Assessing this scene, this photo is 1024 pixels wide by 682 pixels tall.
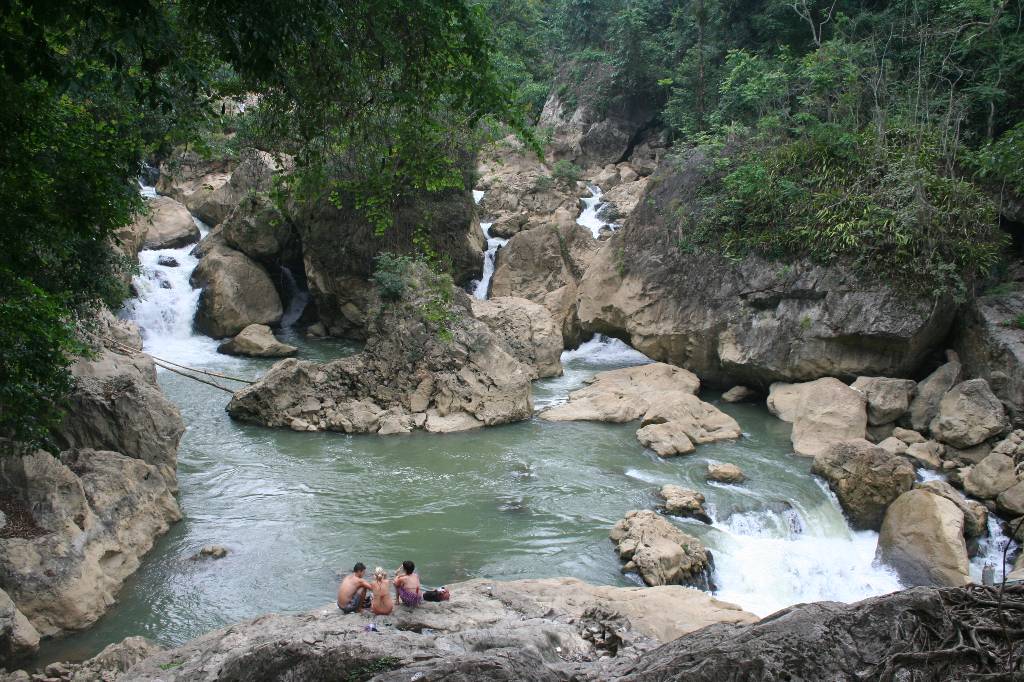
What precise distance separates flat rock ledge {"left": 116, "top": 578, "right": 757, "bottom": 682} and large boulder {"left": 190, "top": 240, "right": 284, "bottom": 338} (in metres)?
16.0

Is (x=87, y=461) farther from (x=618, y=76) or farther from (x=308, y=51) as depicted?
(x=618, y=76)

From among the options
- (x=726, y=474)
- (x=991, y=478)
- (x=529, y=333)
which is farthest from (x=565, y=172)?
(x=991, y=478)

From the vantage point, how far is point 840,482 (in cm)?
1130

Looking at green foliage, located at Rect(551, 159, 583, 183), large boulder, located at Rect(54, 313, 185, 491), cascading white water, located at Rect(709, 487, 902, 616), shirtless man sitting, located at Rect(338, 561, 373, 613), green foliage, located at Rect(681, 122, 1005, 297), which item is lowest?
cascading white water, located at Rect(709, 487, 902, 616)

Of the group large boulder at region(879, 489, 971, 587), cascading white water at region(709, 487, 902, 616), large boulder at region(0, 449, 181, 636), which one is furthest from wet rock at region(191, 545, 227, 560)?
large boulder at region(879, 489, 971, 587)

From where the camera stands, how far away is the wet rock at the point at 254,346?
67.7ft

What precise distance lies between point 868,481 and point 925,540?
1.38 meters

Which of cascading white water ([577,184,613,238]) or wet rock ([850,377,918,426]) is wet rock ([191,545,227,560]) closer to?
wet rock ([850,377,918,426])

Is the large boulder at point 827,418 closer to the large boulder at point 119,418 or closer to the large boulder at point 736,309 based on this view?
the large boulder at point 736,309

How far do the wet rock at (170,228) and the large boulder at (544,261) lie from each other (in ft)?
34.2

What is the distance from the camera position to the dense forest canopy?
15.8 feet

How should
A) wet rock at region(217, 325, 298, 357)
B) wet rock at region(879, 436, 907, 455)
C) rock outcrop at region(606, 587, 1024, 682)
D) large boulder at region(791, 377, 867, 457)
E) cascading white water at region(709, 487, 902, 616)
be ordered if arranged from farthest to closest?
wet rock at region(217, 325, 298, 357), large boulder at region(791, 377, 867, 457), wet rock at region(879, 436, 907, 455), cascading white water at region(709, 487, 902, 616), rock outcrop at region(606, 587, 1024, 682)

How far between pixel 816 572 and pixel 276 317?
61.2 ft

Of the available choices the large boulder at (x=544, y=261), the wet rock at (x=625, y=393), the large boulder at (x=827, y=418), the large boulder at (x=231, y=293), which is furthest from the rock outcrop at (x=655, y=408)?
the large boulder at (x=231, y=293)
